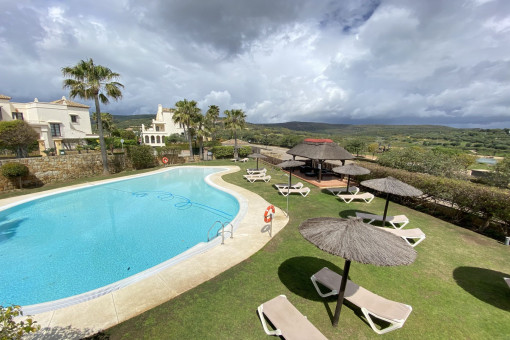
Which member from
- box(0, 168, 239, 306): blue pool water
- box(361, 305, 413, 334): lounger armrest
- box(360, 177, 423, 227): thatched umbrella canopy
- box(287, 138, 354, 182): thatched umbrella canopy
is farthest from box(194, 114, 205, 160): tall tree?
box(361, 305, 413, 334): lounger armrest

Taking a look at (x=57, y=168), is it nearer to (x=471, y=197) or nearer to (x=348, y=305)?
(x=348, y=305)

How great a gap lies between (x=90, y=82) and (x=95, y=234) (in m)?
14.0

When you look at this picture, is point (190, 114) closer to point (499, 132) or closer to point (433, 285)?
point (433, 285)

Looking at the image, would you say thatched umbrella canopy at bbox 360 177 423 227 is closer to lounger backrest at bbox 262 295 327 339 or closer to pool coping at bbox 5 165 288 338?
pool coping at bbox 5 165 288 338

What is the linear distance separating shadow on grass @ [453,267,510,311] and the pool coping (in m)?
5.56

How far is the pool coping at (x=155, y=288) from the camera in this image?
14.0 feet

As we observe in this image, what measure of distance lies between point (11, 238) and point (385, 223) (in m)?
16.6

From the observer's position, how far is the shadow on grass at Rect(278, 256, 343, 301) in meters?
5.16

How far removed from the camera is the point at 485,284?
5.51m

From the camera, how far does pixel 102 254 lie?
7.93 m

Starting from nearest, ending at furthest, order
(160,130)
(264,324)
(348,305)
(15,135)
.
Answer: (264,324) → (348,305) → (15,135) → (160,130)

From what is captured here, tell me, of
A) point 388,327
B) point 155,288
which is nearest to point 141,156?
point 155,288

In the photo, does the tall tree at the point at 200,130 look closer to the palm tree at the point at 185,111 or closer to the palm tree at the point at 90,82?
the palm tree at the point at 185,111

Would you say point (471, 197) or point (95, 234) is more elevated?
point (471, 197)
